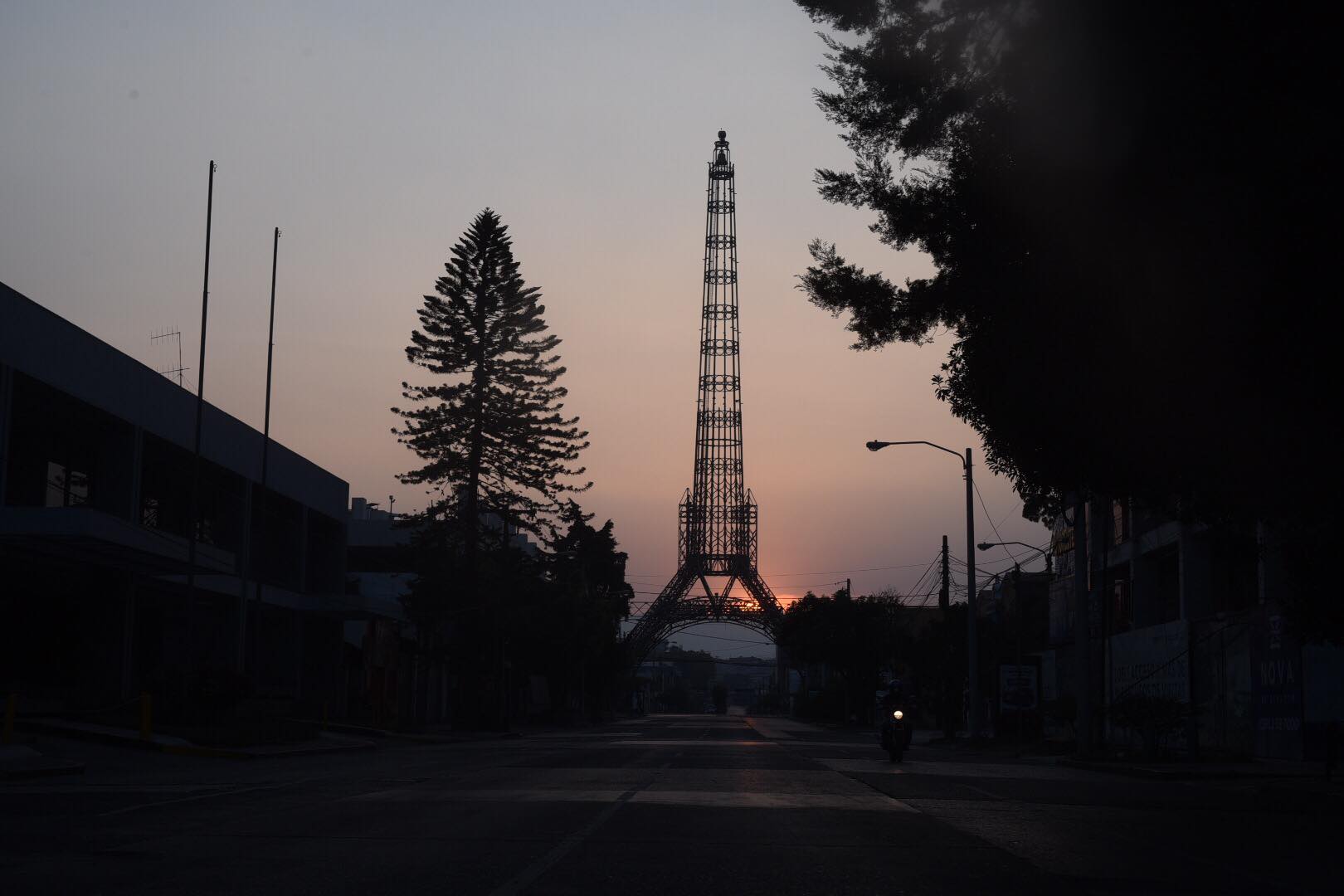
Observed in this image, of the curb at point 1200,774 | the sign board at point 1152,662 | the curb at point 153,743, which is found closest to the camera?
the curb at point 1200,774

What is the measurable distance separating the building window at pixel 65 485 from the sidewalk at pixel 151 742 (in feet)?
35.4

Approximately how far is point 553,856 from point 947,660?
46.1 metres

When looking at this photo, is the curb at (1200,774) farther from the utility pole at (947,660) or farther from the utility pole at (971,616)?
the utility pole at (947,660)

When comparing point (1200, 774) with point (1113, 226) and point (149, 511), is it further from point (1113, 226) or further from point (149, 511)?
point (149, 511)

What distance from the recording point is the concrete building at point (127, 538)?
3222cm

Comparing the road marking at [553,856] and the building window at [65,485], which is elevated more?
the building window at [65,485]

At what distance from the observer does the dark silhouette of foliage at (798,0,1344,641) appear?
11.2m

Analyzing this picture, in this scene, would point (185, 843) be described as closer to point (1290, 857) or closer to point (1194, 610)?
point (1290, 857)

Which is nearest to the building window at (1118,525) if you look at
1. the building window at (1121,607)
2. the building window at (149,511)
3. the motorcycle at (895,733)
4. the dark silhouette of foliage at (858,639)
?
the building window at (1121,607)

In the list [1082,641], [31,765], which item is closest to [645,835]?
[31,765]

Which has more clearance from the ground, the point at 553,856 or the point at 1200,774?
the point at 553,856

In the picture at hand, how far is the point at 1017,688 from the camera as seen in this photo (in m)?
38.9

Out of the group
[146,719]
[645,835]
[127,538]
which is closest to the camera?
[645,835]

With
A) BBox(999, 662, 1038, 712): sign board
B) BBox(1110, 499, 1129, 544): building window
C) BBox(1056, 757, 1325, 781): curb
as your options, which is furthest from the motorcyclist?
BBox(1110, 499, 1129, 544): building window
